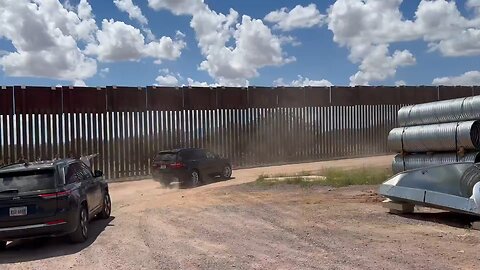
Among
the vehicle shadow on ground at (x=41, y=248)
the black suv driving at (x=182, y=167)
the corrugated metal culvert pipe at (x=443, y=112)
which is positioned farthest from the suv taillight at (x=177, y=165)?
the vehicle shadow on ground at (x=41, y=248)

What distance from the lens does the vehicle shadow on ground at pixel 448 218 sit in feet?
36.8

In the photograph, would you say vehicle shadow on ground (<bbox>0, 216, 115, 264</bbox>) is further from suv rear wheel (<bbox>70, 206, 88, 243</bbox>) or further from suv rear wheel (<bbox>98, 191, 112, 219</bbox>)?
suv rear wheel (<bbox>98, 191, 112, 219</bbox>)

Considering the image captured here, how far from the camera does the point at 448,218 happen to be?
39.1ft

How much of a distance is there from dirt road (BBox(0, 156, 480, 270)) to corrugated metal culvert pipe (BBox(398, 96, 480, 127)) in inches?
110

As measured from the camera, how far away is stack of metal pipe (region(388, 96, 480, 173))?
14164mm

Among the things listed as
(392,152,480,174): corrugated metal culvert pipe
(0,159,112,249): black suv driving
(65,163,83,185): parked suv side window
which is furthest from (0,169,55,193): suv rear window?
(392,152,480,174): corrugated metal culvert pipe

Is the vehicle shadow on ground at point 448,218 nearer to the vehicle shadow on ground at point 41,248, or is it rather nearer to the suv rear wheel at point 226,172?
the vehicle shadow on ground at point 41,248

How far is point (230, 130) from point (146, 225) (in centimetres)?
1807

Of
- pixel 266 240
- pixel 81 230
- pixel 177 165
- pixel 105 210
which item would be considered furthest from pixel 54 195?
pixel 177 165

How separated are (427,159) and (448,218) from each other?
13.0 feet

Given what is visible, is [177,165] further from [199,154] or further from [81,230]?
[81,230]

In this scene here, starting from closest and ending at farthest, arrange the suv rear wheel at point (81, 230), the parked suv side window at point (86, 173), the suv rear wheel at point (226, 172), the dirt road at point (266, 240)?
the dirt road at point (266, 240) → the suv rear wheel at point (81, 230) → the parked suv side window at point (86, 173) → the suv rear wheel at point (226, 172)

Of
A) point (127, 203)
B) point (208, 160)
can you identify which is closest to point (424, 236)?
point (127, 203)

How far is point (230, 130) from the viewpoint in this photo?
30.3 metres
